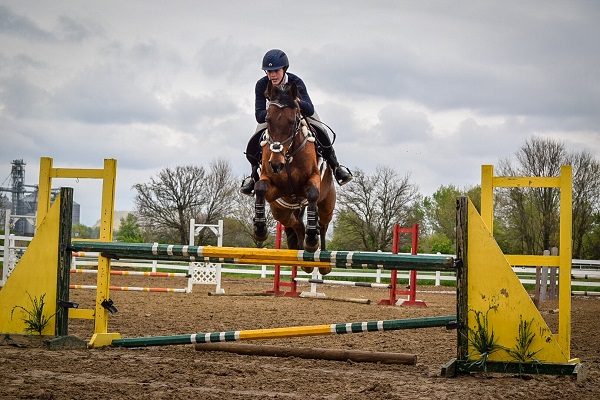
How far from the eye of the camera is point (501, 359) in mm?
5703

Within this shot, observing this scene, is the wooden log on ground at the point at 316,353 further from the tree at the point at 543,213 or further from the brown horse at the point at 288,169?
the tree at the point at 543,213

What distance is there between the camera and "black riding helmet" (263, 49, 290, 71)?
707cm

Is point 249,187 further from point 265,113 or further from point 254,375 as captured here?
point 254,375

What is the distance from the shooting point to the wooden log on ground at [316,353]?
20.3ft

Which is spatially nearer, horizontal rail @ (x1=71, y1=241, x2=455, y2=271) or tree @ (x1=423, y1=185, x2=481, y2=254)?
horizontal rail @ (x1=71, y1=241, x2=455, y2=271)

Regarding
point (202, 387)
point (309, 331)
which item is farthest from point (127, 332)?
point (202, 387)

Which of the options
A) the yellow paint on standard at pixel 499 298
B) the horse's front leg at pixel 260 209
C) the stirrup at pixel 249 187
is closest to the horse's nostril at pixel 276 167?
the horse's front leg at pixel 260 209

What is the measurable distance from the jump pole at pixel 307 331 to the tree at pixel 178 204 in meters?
31.4

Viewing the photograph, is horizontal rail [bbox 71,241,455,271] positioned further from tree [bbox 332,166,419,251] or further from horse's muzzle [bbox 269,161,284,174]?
tree [bbox 332,166,419,251]

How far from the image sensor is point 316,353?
634 centimetres

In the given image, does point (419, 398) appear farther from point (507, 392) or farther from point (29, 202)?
point (29, 202)

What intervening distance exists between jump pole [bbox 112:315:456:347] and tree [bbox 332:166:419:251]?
31204mm

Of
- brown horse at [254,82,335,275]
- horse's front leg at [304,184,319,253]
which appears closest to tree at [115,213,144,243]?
brown horse at [254,82,335,275]

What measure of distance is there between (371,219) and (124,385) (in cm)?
3359
